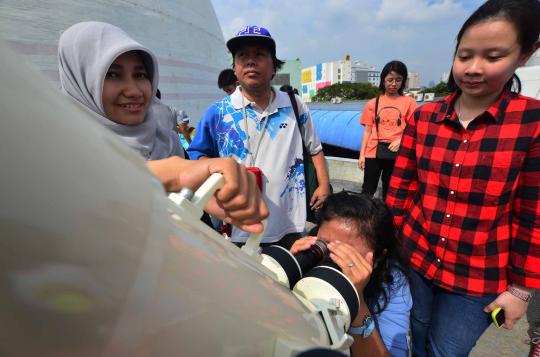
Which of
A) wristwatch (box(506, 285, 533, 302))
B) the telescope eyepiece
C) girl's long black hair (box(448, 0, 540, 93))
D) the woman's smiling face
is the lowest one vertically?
wristwatch (box(506, 285, 533, 302))

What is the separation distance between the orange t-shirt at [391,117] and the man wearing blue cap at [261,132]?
1538mm

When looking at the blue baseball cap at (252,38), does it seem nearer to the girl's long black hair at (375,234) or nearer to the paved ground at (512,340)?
the girl's long black hair at (375,234)

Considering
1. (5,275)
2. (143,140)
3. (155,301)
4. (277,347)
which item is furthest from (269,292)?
(143,140)

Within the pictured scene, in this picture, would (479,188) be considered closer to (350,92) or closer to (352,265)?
(352,265)

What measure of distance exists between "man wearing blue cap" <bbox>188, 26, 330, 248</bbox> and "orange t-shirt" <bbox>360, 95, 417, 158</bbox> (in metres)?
1.54

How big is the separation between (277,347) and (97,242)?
33 cm

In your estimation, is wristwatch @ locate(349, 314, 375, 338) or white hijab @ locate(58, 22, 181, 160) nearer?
wristwatch @ locate(349, 314, 375, 338)

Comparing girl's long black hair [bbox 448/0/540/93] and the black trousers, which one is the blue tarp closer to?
→ the black trousers

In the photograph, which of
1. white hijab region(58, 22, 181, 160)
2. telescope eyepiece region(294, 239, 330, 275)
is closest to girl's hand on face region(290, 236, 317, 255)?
telescope eyepiece region(294, 239, 330, 275)

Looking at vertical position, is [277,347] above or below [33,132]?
below

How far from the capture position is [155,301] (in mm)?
289

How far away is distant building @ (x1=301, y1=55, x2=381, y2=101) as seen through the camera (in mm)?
66000

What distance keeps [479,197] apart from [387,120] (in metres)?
2.09

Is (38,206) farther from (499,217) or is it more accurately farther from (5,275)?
(499,217)
